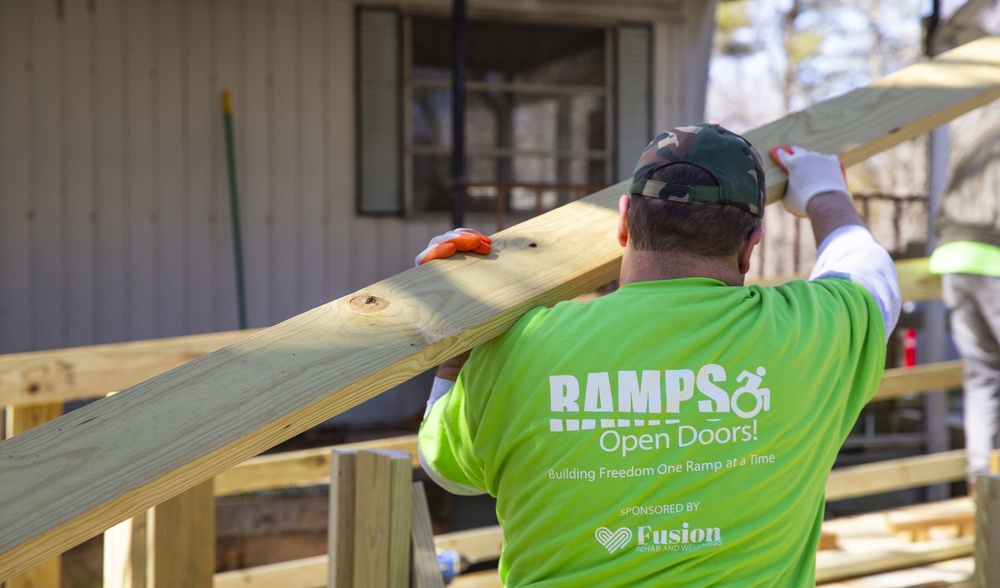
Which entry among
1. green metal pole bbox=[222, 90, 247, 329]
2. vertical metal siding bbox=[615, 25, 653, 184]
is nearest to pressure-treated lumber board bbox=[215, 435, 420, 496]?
green metal pole bbox=[222, 90, 247, 329]

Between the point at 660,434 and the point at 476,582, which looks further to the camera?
the point at 476,582

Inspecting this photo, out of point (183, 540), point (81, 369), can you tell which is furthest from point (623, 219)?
point (81, 369)

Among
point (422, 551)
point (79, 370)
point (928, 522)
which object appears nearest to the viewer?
point (422, 551)

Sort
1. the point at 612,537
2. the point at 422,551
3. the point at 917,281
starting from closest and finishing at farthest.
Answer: the point at 612,537 < the point at 422,551 < the point at 917,281

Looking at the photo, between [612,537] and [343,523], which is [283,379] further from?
[343,523]

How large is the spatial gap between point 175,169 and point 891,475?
196 inches

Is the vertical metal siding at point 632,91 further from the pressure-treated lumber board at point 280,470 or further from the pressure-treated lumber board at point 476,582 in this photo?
the pressure-treated lumber board at point 476,582

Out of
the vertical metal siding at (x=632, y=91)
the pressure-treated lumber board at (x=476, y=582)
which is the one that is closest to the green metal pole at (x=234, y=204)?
the vertical metal siding at (x=632, y=91)

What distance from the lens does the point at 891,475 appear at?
14.7 feet

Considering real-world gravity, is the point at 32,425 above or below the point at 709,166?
below

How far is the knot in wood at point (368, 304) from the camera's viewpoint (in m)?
1.21

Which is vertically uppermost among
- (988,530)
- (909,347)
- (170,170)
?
(170,170)

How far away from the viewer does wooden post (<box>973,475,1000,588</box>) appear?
5.51 ft

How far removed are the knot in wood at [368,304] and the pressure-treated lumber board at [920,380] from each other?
4.09 metres
